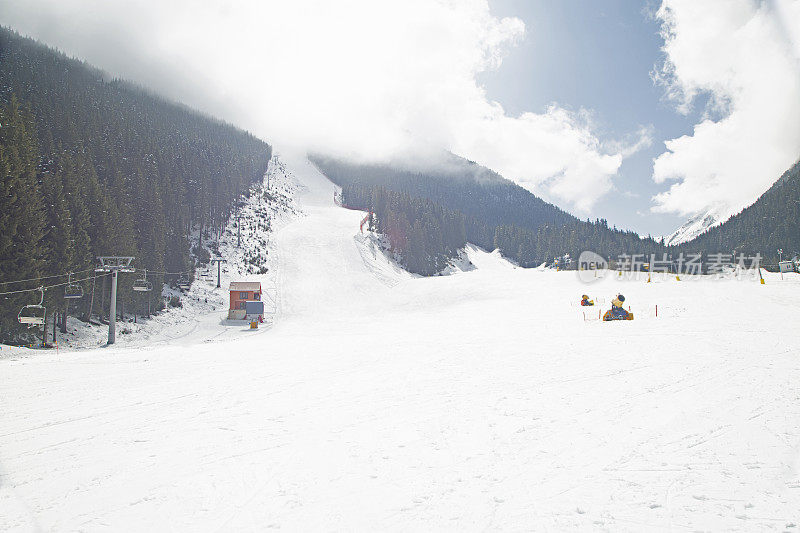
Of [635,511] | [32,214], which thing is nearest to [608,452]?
[635,511]

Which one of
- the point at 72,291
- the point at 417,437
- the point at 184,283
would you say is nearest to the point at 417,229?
the point at 184,283

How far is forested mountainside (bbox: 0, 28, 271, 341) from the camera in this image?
79.3ft

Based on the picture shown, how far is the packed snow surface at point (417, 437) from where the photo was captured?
4.82 m

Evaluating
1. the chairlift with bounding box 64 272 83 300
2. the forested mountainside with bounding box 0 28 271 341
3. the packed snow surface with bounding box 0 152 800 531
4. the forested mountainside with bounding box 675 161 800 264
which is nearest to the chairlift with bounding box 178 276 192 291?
the forested mountainside with bounding box 0 28 271 341

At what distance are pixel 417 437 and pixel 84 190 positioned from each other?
134 ft

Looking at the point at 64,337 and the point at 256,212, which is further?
the point at 256,212

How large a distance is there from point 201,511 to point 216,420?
12.8 ft

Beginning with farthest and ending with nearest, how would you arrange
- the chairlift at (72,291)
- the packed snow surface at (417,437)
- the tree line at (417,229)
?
1. the tree line at (417,229)
2. the chairlift at (72,291)
3. the packed snow surface at (417,437)

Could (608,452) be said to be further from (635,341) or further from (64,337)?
(64,337)

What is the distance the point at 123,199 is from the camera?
40375 mm

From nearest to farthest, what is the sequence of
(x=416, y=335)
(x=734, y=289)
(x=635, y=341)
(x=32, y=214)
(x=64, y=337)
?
(x=635, y=341) → (x=416, y=335) → (x=32, y=214) → (x=64, y=337) → (x=734, y=289)

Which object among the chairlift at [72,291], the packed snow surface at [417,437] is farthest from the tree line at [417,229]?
the packed snow surface at [417,437]

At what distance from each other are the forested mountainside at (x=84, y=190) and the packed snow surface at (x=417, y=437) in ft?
36.7

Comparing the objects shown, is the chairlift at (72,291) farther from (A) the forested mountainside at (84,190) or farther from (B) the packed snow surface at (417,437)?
(B) the packed snow surface at (417,437)
